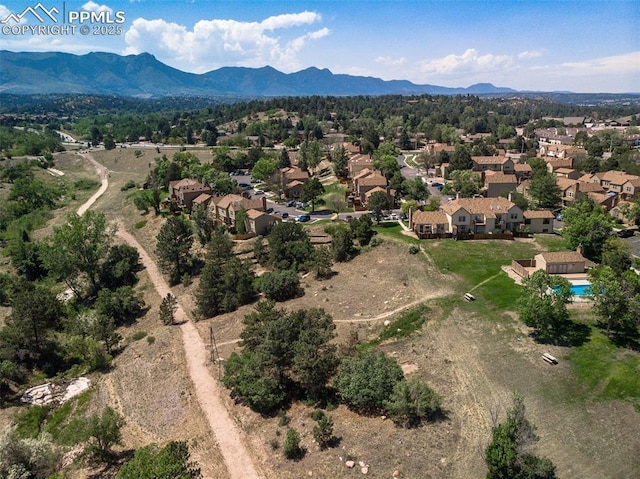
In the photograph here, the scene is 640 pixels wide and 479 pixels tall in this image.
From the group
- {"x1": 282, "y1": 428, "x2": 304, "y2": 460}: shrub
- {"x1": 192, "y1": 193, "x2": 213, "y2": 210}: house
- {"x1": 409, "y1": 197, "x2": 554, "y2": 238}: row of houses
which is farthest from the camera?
{"x1": 192, "y1": 193, "x2": 213, "y2": 210}: house

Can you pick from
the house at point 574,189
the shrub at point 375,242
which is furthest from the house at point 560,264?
the house at point 574,189

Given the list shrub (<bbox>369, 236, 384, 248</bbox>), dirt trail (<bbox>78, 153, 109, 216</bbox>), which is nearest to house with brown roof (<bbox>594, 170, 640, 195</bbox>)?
shrub (<bbox>369, 236, 384, 248</bbox>)

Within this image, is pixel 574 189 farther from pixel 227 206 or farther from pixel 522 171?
pixel 227 206

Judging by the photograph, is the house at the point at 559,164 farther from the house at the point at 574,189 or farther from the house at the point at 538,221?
the house at the point at 538,221

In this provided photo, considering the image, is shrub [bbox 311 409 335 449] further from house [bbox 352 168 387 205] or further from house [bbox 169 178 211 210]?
house [bbox 169 178 211 210]

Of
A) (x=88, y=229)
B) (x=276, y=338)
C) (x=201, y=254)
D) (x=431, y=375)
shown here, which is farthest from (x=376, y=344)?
(x=88, y=229)

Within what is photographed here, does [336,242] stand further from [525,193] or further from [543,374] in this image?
[525,193]
